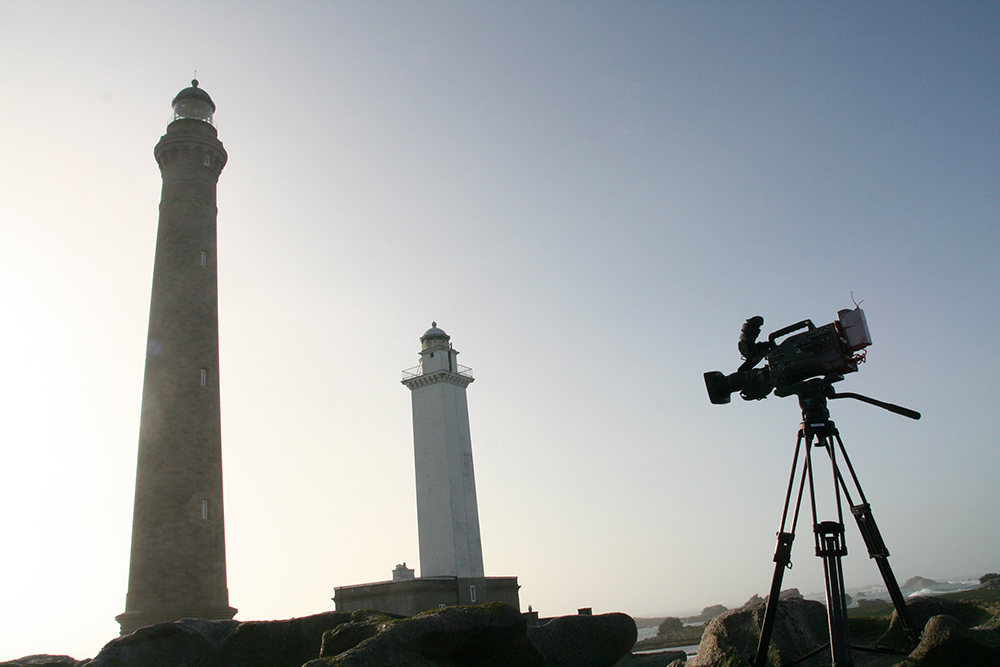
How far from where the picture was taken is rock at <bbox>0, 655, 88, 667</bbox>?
14.4 m

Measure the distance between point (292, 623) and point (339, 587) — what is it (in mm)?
17513

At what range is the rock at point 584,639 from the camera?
11688mm

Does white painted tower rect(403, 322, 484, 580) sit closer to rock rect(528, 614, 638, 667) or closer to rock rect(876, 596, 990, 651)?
rock rect(528, 614, 638, 667)

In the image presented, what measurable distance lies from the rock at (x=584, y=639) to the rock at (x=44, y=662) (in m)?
9.61

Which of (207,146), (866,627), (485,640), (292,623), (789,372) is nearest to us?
(789,372)

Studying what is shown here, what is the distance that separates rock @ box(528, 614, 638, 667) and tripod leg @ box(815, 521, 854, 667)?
22.5 ft

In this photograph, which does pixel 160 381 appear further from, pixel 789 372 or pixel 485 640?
pixel 789 372

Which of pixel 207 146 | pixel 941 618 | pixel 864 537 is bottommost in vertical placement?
pixel 941 618

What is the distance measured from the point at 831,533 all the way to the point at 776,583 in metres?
0.65

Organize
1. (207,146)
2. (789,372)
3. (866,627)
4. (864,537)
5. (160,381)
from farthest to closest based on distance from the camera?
(207,146)
(160,381)
(866,627)
(789,372)
(864,537)

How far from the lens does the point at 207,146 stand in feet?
86.1

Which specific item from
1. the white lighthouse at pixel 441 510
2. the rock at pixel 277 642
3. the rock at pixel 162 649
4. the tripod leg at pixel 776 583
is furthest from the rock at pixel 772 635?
the white lighthouse at pixel 441 510

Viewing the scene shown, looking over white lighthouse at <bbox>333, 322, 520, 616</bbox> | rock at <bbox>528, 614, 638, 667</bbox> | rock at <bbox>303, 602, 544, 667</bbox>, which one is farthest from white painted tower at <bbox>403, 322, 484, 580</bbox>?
rock at <bbox>303, 602, 544, 667</bbox>

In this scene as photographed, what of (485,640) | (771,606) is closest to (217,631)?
(485,640)
